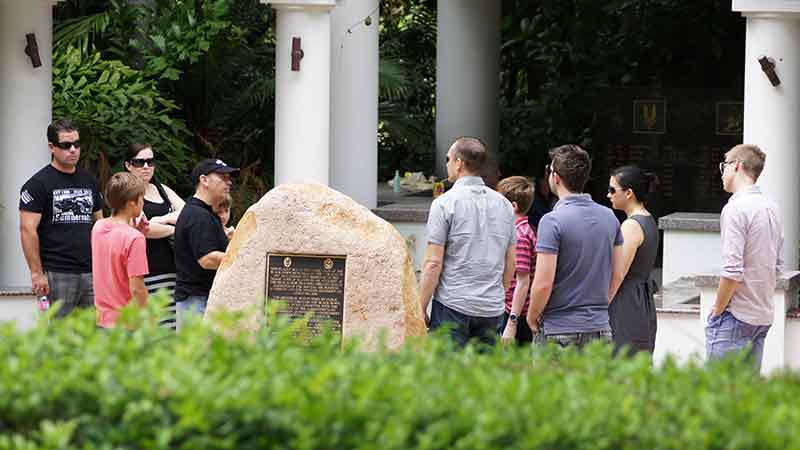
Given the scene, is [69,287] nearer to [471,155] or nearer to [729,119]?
[471,155]

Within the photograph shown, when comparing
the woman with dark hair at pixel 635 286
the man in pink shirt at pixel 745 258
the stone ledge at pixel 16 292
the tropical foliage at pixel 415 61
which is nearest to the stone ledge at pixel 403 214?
the tropical foliage at pixel 415 61

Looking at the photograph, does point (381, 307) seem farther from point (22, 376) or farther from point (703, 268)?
point (703, 268)

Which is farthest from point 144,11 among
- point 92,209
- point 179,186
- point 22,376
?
point 22,376

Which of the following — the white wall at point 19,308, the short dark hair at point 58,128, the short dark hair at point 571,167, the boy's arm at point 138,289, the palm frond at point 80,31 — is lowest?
the white wall at point 19,308

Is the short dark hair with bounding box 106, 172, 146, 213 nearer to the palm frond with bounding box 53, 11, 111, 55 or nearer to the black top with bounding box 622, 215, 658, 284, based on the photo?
the black top with bounding box 622, 215, 658, 284

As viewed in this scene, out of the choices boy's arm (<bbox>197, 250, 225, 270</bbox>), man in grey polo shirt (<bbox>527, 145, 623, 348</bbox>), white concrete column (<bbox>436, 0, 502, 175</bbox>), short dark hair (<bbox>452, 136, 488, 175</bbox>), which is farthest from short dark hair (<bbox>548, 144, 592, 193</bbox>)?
white concrete column (<bbox>436, 0, 502, 175</bbox>)

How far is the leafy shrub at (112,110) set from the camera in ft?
43.1

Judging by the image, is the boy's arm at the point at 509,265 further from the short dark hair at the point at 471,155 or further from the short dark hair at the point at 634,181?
the short dark hair at the point at 634,181

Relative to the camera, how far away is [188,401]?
4289 millimetres

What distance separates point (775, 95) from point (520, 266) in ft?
11.7

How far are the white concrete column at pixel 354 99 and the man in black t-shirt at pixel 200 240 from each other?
4239mm

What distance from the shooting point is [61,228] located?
960cm

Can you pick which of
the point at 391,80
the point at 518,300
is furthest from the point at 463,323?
the point at 391,80

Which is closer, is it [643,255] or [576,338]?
[576,338]
